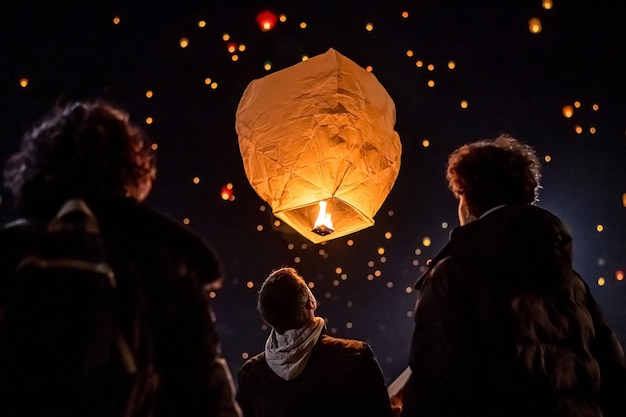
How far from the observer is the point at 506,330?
5.27 feet

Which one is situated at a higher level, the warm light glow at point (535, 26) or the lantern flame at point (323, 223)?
the warm light glow at point (535, 26)

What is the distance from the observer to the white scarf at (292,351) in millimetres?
2234

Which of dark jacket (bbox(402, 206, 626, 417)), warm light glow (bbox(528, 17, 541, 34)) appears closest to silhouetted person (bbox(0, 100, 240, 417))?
dark jacket (bbox(402, 206, 626, 417))

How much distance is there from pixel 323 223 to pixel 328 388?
66cm

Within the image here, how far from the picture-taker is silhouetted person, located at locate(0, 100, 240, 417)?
1275 mm

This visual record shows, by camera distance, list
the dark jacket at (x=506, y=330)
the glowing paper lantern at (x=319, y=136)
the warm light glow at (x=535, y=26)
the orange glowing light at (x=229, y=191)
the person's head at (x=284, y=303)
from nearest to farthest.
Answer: the dark jacket at (x=506, y=330) → the glowing paper lantern at (x=319, y=136) → the person's head at (x=284, y=303) → the warm light glow at (x=535, y=26) → the orange glowing light at (x=229, y=191)

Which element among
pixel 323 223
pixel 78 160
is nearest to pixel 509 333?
pixel 323 223

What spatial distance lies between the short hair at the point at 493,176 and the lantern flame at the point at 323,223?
50 cm

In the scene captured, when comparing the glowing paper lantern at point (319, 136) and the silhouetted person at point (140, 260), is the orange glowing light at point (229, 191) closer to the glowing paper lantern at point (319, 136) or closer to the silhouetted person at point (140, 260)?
the glowing paper lantern at point (319, 136)

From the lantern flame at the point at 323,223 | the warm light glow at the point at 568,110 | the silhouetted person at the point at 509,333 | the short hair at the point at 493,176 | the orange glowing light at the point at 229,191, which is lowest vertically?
the silhouetted person at the point at 509,333

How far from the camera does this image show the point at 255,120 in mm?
2033

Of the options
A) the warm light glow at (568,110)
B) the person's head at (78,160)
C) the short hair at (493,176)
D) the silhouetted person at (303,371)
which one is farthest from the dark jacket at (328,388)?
the warm light glow at (568,110)

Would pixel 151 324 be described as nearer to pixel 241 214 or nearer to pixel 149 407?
pixel 149 407

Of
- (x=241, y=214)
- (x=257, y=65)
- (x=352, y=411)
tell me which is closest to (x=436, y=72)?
(x=257, y=65)
